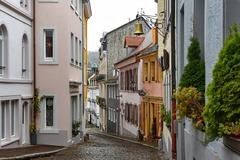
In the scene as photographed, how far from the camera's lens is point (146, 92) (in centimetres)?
3469

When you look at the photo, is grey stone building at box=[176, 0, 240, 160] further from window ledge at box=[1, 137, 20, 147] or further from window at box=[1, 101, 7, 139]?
window at box=[1, 101, 7, 139]

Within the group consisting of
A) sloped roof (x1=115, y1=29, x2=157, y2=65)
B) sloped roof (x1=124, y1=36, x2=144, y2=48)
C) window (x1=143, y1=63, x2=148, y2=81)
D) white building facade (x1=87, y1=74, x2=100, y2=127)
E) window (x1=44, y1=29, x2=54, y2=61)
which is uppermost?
sloped roof (x1=124, y1=36, x2=144, y2=48)

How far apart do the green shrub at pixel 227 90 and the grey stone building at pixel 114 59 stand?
156 ft

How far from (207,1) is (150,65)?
26.4m

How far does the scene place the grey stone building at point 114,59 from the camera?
2196 inches

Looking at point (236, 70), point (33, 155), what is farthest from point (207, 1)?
point (33, 155)

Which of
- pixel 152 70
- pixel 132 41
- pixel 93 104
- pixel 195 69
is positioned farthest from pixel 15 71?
pixel 93 104

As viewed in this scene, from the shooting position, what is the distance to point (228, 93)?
16.4 feet

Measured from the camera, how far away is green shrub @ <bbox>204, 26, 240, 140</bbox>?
4945 mm

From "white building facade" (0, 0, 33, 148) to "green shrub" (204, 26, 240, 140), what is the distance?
1636cm

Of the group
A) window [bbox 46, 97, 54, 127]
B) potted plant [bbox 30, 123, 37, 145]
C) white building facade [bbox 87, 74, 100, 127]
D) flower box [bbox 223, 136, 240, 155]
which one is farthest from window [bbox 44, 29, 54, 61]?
white building facade [bbox 87, 74, 100, 127]

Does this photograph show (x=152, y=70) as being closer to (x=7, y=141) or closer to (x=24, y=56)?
(x=24, y=56)

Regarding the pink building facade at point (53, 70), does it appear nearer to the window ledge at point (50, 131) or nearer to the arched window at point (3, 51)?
the window ledge at point (50, 131)

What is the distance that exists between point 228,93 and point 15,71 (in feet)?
63.0
